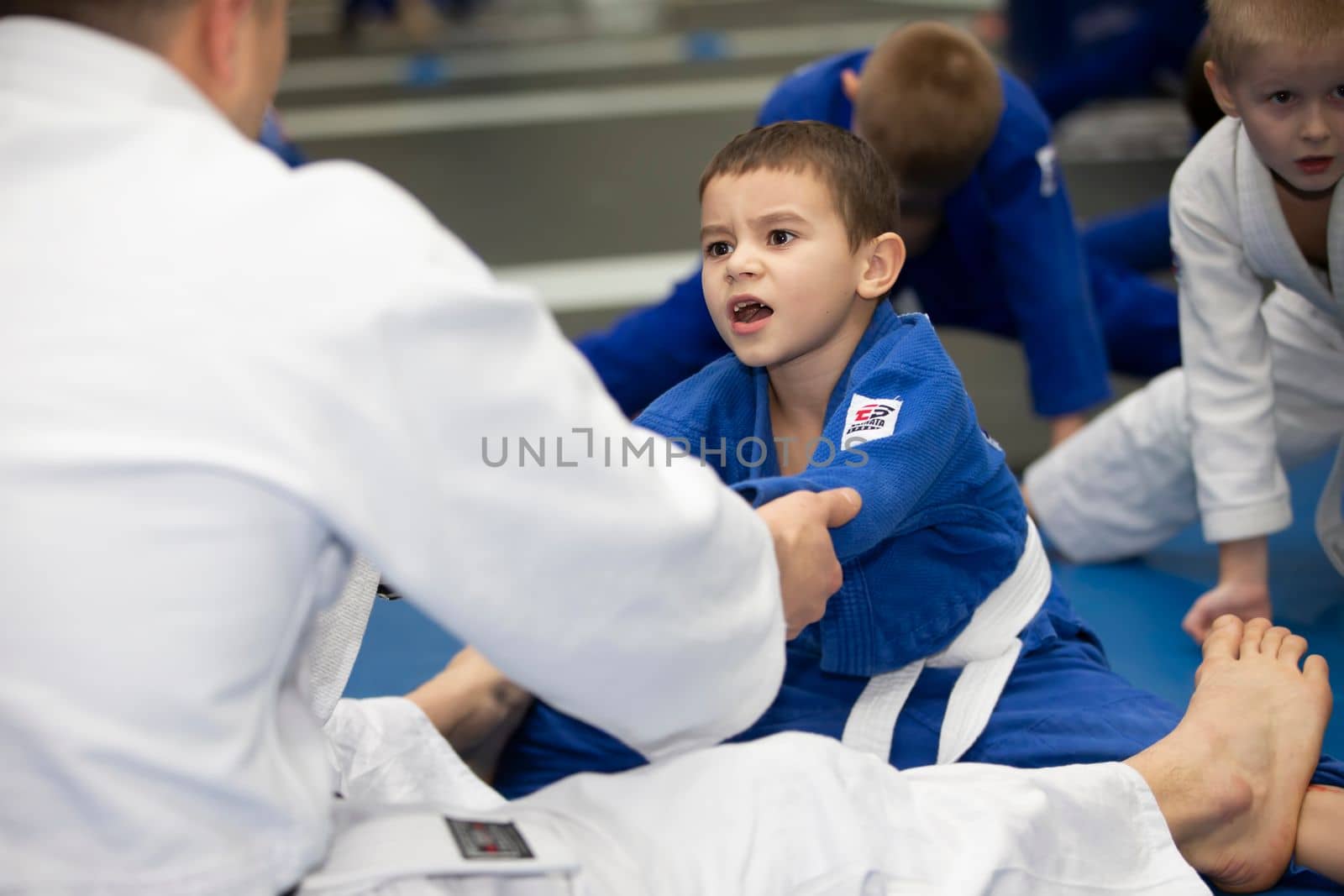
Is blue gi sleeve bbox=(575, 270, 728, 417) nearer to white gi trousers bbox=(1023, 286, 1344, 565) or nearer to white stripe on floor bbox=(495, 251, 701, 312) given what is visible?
white gi trousers bbox=(1023, 286, 1344, 565)

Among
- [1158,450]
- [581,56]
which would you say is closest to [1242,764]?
[1158,450]

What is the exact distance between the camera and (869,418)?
136cm

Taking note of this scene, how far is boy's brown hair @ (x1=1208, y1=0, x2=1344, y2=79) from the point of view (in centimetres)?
156

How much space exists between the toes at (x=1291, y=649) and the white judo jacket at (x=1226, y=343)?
36cm

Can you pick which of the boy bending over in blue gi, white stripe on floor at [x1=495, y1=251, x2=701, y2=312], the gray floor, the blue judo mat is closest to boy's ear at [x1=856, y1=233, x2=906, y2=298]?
the boy bending over in blue gi

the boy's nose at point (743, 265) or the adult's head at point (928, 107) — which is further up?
the adult's head at point (928, 107)

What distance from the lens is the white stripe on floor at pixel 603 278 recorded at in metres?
3.87

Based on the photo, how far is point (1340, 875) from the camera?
53.9 inches

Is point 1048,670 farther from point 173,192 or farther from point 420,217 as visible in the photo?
point 173,192

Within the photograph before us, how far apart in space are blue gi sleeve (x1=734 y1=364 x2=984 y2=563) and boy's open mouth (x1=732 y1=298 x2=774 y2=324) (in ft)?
0.41

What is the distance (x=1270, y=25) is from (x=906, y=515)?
747 millimetres

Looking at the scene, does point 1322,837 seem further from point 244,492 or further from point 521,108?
point 521,108

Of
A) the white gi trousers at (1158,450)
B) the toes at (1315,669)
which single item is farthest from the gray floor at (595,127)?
the toes at (1315,669)

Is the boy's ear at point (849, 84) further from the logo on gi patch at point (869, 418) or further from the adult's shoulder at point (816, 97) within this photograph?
the logo on gi patch at point (869, 418)
